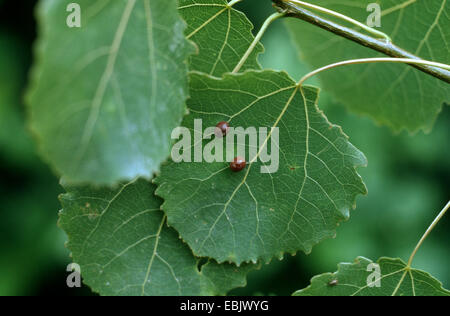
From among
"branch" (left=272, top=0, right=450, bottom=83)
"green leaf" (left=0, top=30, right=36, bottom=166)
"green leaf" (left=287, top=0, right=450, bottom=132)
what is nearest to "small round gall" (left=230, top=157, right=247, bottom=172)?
"branch" (left=272, top=0, right=450, bottom=83)

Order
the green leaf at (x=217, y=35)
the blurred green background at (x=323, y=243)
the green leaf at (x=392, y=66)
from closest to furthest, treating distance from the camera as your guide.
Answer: the green leaf at (x=217, y=35)
the green leaf at (x=392, y=66)
the blurred green background at (x=323, y=243)

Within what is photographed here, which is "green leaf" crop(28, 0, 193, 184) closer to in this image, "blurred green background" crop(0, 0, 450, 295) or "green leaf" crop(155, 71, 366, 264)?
"green leaf" crop(155, 71, 366, 264)

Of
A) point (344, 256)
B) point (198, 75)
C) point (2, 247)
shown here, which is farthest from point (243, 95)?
point (2, 247)

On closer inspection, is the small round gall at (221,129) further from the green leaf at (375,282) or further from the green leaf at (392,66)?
the green leaf at (392,66)

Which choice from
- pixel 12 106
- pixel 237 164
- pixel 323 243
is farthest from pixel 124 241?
pixel 12 106

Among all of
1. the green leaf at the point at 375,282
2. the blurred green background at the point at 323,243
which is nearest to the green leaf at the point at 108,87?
the green leaf at the point at 375,282

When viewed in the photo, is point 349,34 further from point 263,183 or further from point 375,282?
point 375,282

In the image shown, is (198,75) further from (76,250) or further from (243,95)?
(76,250)
